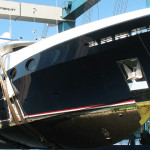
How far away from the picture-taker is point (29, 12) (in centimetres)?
1434

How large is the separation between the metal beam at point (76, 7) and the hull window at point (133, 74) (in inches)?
279

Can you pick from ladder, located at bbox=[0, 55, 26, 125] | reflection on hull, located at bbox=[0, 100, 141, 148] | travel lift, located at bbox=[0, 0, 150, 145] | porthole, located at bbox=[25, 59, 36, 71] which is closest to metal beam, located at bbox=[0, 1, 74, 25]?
travel lift, located at bbox=[0, 0, 150, 145]

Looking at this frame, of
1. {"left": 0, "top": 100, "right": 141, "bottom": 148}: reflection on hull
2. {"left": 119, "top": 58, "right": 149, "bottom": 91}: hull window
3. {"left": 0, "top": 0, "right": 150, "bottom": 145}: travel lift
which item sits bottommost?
{"left": 0, "top": 100, "right": 141, "bottom": 148}: reflection on hull

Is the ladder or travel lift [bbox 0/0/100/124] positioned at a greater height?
travel lift [bbox 0/0/100/124]

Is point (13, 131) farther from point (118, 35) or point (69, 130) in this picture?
point (118, 35)

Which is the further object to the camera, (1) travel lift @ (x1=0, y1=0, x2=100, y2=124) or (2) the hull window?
(1) travel lift @ (x1=0, y1=0, x2=100, y2=124)

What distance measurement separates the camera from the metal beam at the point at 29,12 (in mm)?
13852

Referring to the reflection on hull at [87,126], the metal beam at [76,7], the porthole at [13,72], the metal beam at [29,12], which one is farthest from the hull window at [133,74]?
the metal beam at [29,12]

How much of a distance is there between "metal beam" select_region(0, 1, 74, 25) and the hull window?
8644 millimetres

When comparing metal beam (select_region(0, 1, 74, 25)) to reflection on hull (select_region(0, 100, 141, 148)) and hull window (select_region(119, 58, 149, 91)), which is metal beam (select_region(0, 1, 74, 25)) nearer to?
reflection on hull (select_region(0, 100, 141, 148))

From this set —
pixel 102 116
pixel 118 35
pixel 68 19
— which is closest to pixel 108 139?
pixel 102 116

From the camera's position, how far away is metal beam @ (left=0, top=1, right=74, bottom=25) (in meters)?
13.9

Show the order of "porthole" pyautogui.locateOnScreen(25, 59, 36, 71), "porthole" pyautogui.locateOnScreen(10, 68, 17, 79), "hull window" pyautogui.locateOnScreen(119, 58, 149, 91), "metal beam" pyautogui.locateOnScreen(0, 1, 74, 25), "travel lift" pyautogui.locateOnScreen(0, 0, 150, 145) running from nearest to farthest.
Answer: "hull window" pyautogui.locateOnScreen(119, 58, 149, 91)
"porthole" pyautogui.locateOnScreen(25, 59, 36, 71)
"porthole" pyautogui.locateOnScreen(10, 68, 17, 79)
"travel lift" pyautogui.locateOnScreen(0, 0, 150, 145)
"metal beam" pyautogui.locateOnScreen(0, 1, 74, 25)

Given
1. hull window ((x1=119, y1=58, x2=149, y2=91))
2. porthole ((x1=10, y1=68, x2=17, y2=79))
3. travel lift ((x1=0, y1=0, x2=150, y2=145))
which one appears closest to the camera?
hull window ((x1=119, y1=58, x2=149, y2=91))
